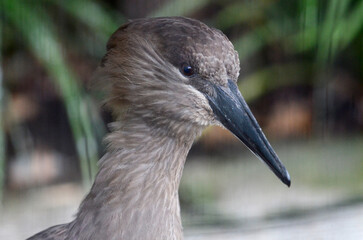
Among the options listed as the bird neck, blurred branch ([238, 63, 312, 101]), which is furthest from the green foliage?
the bird neck

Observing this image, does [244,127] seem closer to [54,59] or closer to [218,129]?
[54,59]

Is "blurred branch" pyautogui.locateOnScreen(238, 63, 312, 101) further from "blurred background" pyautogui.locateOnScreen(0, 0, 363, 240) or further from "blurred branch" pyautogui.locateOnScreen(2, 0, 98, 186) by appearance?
"blurred branch" pyautogui.locateOnScreen(2, 0, 98, 186)

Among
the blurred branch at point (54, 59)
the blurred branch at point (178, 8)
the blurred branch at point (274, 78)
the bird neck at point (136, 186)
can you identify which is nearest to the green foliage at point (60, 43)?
the blurred branch at point (54, 59)

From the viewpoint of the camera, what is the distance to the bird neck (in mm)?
1874

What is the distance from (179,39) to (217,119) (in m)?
0.24

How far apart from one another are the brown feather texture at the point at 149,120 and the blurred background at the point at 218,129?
3.70 feet

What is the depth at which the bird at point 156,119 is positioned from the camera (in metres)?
1.81

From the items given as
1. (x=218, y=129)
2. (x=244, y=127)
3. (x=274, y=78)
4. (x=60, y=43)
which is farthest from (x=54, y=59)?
(x=244, y=127)

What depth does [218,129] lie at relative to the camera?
3.59 metres

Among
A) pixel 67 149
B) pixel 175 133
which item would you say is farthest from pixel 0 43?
pixel 175 133

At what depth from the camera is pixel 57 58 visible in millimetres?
3160

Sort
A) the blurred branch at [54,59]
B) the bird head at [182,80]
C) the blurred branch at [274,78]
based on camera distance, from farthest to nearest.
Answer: the blurred branch at [274,78] → the blurred branch at [54,59] → the bird head at [182,80]

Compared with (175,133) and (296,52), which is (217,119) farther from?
(296,52)

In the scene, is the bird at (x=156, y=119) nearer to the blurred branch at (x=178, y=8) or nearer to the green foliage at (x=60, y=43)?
the green foliage at (x=60, y=43)
